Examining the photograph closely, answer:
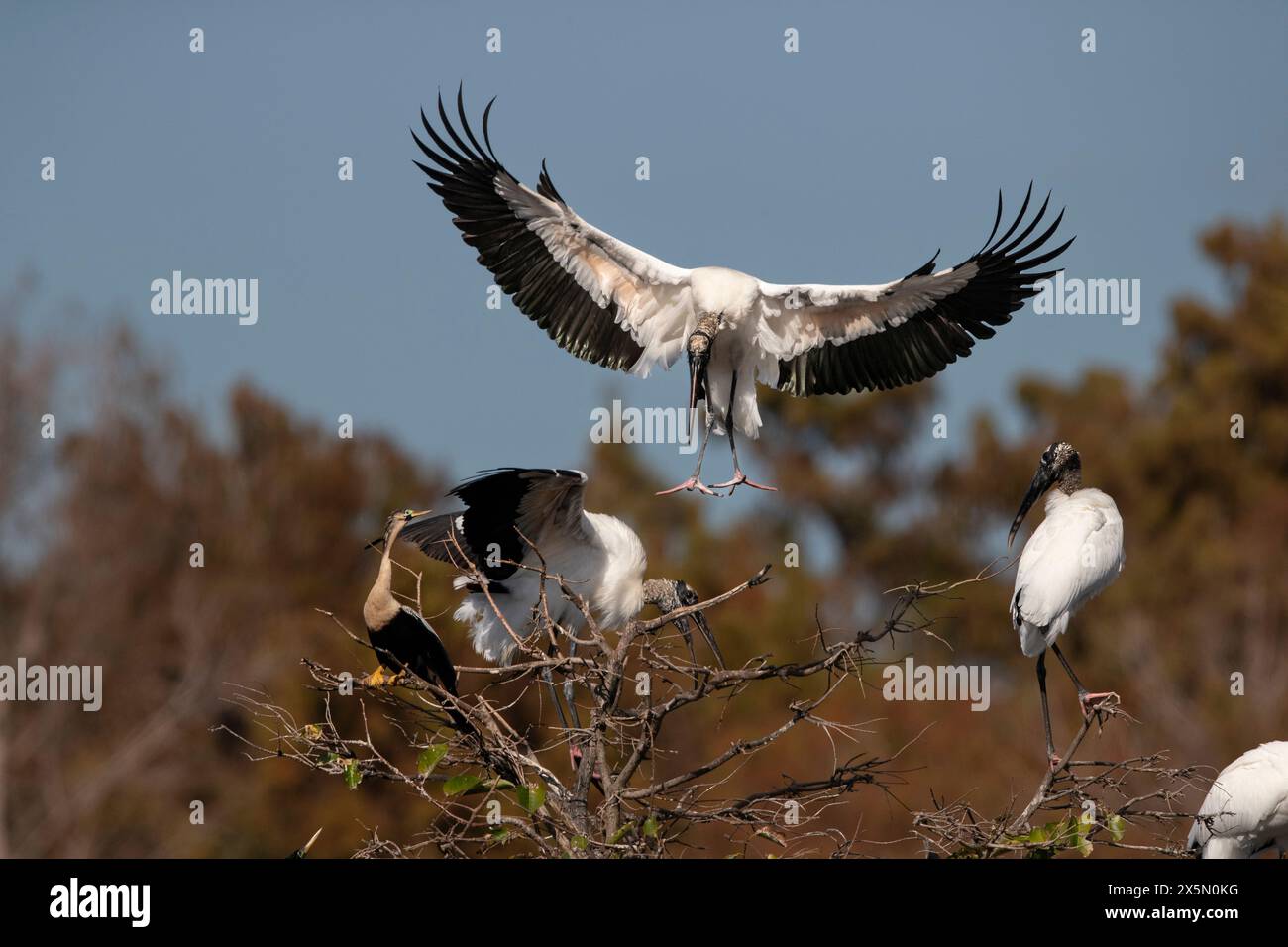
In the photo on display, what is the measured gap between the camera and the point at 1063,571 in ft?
26.6

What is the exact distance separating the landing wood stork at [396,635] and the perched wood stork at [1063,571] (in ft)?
8.73

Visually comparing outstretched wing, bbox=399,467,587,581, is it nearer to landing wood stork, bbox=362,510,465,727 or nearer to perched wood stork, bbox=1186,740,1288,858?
landing wood stork, bbox=362,510,465,727

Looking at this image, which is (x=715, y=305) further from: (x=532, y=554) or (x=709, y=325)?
(x=532, y=554)

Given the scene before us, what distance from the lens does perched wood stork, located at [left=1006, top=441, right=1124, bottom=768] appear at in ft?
26.5

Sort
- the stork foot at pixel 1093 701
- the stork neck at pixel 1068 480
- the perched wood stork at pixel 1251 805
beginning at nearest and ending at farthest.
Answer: the stork foot at pixel 1093 701, the perched wood stork at pixel 1251 805, the stork neck at pixel 1068 480

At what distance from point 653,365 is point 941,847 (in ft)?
14.0

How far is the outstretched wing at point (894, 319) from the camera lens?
9.55 metres

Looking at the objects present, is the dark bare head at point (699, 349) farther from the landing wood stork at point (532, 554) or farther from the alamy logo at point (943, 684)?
the alamy logo at point (943, 684)

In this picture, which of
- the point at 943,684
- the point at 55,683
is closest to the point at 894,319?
the point at 943,684
